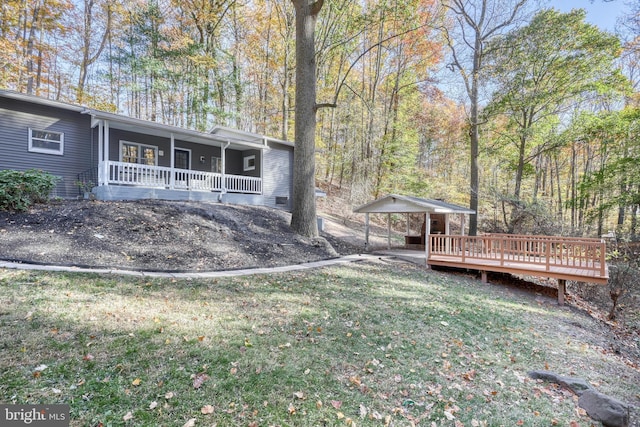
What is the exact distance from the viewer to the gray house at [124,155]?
973cm

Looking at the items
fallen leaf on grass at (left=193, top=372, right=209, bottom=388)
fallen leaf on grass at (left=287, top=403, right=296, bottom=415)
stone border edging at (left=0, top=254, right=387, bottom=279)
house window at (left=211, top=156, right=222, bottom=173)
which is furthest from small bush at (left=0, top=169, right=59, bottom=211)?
fallen leaf on grass at (left=287, top=403, right=296, bottom=415)

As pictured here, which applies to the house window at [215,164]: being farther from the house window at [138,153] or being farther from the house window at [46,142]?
the house window at [46,142]

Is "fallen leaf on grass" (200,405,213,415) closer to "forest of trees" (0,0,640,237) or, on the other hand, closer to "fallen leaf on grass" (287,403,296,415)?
"fallen leaf on grass" (287,403,296,415)

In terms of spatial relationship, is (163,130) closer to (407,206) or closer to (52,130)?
(52,130)

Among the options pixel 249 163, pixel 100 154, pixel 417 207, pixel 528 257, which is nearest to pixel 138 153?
pixel 100 154

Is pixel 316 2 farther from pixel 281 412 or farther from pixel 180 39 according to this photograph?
pixel 180 39

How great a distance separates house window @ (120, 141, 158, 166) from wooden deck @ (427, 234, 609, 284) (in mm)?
11654

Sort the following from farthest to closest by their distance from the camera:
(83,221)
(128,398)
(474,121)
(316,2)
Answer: (474,121) → (316,2) → (83,221) → (128,398)

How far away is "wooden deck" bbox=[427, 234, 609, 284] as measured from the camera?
7328 millimetres

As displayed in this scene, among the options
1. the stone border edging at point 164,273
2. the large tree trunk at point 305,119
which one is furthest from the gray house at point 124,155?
the stone border edging at point 164,273

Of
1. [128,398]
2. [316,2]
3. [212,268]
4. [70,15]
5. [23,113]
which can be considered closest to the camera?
[128,398]

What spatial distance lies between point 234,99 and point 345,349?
840 inches

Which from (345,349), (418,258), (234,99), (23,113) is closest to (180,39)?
(234,99)

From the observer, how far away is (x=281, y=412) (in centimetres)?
234
